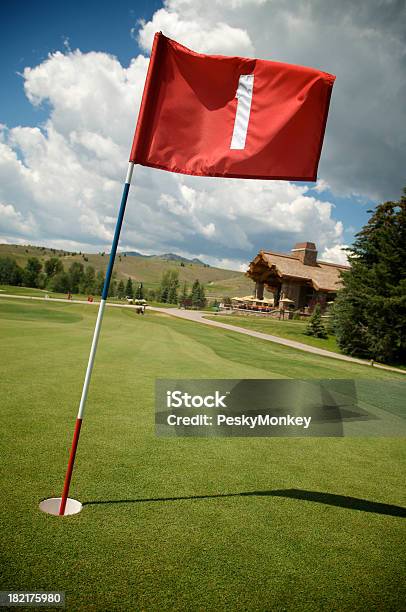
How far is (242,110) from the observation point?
5223 millimetres

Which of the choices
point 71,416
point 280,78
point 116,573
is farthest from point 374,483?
point 280,78

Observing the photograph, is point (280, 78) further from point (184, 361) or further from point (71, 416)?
point (184, 361)

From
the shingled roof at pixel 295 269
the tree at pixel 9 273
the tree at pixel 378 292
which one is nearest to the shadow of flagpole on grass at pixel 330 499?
the tree at pixel 378 292

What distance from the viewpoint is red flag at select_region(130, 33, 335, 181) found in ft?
16.5

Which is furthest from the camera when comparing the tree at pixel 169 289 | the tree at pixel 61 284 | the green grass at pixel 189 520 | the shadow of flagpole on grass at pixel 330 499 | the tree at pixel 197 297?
the tree at pixel 169 289

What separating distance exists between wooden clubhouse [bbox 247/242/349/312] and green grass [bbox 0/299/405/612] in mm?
50184

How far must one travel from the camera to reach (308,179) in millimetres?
5207

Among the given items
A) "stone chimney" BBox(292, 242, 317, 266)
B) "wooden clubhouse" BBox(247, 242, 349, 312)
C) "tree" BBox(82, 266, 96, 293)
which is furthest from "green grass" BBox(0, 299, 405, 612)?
"tree" BBox(82, 266, 96, 293)

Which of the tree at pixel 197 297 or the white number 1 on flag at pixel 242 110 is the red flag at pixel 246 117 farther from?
the tree at pixel 197 297

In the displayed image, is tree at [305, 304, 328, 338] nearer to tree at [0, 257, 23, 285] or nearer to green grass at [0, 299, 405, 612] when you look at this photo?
green grass at [0, 299, 405, 612]

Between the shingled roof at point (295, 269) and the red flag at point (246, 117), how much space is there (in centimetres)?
5084

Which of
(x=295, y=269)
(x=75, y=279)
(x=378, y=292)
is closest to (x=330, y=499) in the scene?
(x=378, y=292)

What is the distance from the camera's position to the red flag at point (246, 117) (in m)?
5.04

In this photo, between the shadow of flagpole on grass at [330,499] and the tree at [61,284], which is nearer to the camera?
the shadow of flagpole on grass at [330,499]
